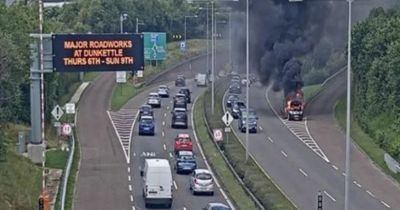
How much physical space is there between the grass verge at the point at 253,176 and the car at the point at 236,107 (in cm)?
554

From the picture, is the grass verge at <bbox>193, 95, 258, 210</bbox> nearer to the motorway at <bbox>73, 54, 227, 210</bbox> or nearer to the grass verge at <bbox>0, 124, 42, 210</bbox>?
the motorway at <bbox>73, 54, 227, 210</bbox>

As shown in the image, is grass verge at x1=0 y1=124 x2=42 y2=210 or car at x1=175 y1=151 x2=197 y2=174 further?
car at x1=175 y1=151 x2=197 y2=174

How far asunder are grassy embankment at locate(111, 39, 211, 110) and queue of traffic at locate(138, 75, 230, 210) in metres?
6.90

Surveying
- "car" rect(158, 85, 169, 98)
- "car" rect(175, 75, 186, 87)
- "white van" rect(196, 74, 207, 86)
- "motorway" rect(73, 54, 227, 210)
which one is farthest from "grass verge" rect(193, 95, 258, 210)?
"car" rect(175, 75, 186, 87)

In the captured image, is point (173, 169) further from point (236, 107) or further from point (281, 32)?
point (281, 32)

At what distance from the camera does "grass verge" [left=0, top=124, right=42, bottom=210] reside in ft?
166

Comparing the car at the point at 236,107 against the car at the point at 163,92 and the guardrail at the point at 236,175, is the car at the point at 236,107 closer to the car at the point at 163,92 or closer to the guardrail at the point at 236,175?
the guardrail at the point at 236,175

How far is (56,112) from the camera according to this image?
70.8 meters

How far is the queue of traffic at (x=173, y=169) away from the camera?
183 ft

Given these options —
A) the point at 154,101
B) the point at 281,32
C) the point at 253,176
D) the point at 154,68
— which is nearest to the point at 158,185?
the point at 253,176

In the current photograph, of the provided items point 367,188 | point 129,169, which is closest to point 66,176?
point 129,169

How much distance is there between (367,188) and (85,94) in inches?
2219

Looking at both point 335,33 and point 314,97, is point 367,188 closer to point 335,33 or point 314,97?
point 314,97

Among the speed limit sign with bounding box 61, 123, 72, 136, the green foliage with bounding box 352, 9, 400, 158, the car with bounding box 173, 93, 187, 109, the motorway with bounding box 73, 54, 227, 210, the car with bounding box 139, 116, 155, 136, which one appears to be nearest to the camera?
the motorway with bounding box 73, 54, 227, 210
